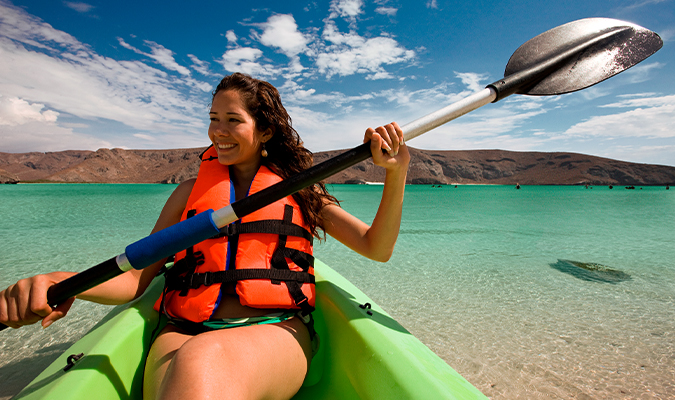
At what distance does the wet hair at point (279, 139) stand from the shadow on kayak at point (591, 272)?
5.95 m

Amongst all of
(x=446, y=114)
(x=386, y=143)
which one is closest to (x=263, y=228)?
(x=386, y=143)

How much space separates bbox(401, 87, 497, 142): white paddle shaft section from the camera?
1.47 m

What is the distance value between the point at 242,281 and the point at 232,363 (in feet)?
1.37

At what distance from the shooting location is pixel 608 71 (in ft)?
6.93

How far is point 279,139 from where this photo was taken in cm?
197

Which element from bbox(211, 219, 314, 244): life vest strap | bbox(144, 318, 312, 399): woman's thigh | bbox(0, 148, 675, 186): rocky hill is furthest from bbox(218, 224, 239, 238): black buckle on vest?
bbox(0, 148, 675, 186): rocky hill

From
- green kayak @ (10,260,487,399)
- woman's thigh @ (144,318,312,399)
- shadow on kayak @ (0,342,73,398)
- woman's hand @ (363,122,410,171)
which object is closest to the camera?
woman's thigh @ (144,318,312,399)

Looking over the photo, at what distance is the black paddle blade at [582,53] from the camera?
2113 millimetres

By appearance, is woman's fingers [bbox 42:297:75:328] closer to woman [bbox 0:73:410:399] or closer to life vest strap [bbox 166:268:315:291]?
woman [bbox 0:73:410:399]

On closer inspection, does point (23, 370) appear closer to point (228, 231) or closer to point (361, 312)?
point (228, 231)

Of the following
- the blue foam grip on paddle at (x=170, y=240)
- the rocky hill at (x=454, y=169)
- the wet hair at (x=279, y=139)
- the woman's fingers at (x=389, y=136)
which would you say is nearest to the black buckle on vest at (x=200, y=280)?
the blue foam grip on paddle at (x=170, y=240)

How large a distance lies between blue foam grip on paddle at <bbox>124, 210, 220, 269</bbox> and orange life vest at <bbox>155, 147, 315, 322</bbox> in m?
0.32

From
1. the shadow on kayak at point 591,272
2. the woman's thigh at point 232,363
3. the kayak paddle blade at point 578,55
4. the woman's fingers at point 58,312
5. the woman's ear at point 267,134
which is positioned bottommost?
the shadow on kayak at point 591,272

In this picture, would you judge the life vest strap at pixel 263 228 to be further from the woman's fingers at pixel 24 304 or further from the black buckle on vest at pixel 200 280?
the woman's fingers at pixel 24 304
